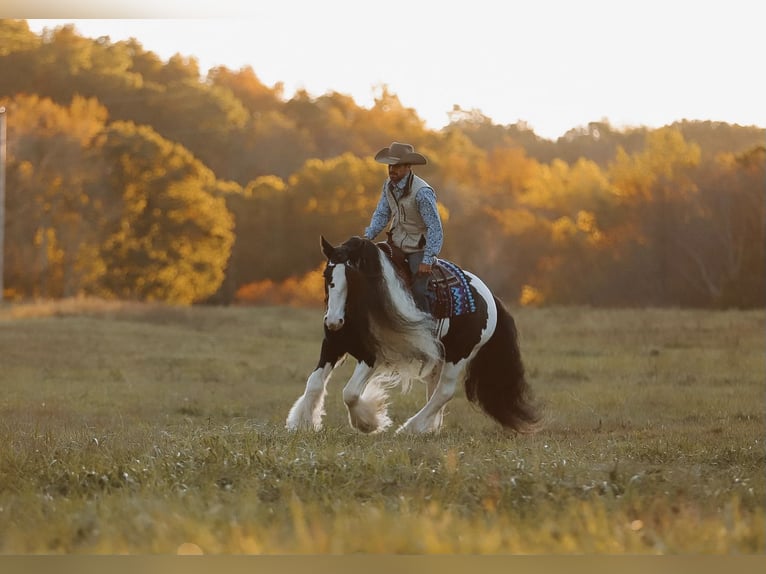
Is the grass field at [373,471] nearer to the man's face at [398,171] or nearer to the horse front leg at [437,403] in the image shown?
the horse front leg at [437,403]

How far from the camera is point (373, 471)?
26.1ft

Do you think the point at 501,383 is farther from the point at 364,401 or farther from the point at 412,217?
the point at 412,217

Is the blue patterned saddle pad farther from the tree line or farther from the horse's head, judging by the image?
the tree line

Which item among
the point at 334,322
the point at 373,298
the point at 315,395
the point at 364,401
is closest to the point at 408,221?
the point at 373,298

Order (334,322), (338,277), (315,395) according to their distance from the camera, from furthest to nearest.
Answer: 1. (315,395)
2. (338,277)
3. (334,322)

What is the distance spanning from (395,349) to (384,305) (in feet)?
1.41

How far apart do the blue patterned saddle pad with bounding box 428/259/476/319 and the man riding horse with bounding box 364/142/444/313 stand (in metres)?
0.13

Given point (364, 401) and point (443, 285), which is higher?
point (443, 285)

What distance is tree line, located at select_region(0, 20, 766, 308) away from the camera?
35406 mm

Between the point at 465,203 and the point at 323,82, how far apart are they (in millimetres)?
6355

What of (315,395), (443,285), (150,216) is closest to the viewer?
(315,395)

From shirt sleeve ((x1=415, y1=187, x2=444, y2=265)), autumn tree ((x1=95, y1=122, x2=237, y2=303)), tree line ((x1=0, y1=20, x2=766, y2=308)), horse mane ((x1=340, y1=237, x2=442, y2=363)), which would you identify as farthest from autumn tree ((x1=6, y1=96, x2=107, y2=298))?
horse mane ((x1=340, y1=237, x2=442, y2=363))

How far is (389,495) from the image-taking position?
7.58 metres

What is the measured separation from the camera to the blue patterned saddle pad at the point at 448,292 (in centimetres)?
1048
